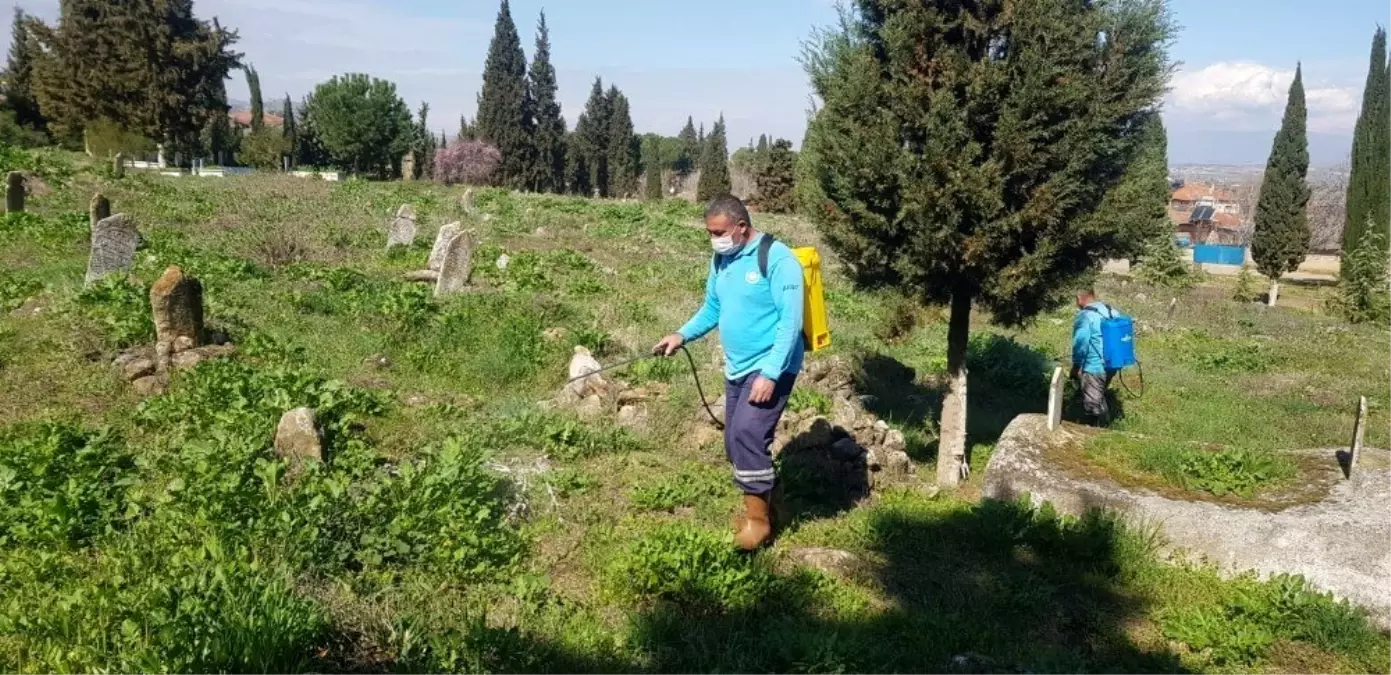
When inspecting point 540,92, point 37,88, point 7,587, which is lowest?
point 7,587

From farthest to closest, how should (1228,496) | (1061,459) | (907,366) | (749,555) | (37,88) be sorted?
(37,88) < (907,366) < (1061,459) < (1228,496) < (749,555)

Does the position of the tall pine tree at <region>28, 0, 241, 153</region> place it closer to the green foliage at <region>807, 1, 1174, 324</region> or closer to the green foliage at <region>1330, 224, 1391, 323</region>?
the green foliage at <region>807, 1, 1174, 324</region>

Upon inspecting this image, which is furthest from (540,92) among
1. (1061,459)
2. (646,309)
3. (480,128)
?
(1061,459)

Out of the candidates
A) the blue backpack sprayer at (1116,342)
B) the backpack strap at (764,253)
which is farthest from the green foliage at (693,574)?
the blue backpack sprayer at (1116,342)

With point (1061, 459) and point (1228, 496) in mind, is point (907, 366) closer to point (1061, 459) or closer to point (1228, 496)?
point (1061, 459)

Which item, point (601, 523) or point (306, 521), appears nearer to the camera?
point (306, 521)

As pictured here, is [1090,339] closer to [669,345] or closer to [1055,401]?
[1055,401]

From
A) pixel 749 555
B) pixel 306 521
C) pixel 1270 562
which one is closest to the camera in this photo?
pixel 306 521

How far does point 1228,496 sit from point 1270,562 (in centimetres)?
58

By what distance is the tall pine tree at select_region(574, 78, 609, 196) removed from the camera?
2584 inches

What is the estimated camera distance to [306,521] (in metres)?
4.18

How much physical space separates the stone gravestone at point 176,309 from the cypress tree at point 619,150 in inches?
2362

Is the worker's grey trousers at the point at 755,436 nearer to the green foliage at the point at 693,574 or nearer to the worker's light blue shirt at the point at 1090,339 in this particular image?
the green foliage at the point at 693,574

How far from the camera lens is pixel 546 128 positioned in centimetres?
5625
